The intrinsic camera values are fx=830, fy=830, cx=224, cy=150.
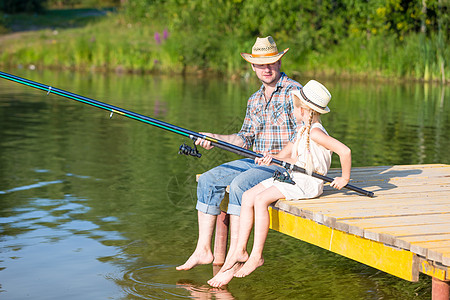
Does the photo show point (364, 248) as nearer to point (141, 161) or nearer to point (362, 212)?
point (362, 212)

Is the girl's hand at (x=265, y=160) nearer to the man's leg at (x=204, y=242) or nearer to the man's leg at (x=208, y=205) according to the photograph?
the man's leg at (x=208, y=205)

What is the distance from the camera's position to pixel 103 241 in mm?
7145

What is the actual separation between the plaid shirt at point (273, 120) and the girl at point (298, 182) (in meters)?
0.33

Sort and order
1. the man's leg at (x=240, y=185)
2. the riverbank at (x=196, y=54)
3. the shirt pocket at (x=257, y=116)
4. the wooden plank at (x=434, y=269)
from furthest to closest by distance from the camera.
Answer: the riverbank at (x=196, y=54) < the shirt pocket at (x=257, y=116) < the man's leg at (x=240, y=185) < the wooden plank at (x=434, y=269)

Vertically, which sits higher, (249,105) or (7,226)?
(249,105)

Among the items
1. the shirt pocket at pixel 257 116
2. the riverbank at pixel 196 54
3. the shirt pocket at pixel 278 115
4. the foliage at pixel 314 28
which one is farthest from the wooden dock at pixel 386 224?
the foliage at pixel 314 28

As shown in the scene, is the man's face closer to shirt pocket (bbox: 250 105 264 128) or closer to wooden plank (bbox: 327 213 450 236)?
shirt pocket (bbox: 250 105 264 128)

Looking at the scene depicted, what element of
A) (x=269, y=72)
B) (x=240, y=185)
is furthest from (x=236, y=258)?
(x=269, y=72)

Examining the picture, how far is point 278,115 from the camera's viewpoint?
6.32m

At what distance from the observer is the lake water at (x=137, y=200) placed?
6.05 meters

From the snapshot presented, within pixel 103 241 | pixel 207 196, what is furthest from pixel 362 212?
pixel 103 241

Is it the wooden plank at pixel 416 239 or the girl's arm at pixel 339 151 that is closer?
the wooden plank at pixel 416 239

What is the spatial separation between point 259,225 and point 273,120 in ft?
3.29

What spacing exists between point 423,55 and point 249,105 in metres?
19.0
